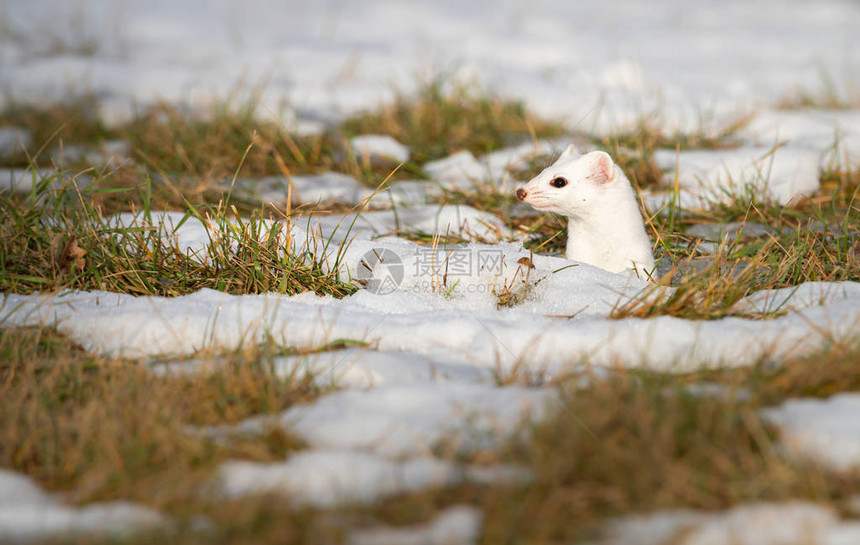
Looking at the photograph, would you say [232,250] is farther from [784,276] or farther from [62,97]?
[62,97]

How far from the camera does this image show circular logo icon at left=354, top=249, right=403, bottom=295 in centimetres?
296

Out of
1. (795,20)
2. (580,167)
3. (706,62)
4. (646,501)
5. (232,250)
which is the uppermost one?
(795,20)

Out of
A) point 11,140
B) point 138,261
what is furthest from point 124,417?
point 11,140

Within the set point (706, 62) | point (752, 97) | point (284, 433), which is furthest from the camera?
point (706, 62)

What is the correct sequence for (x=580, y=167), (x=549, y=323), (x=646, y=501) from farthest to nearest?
(x=580, y=167) → (x=549, y=323) → (x=646, y=501)

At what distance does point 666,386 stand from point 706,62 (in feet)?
28.9

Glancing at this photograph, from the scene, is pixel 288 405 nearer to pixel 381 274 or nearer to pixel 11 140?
pixel 381 274

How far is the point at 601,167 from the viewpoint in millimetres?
3141

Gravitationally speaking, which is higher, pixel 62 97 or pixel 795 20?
pixel 795 20

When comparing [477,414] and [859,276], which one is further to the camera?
[859,276]

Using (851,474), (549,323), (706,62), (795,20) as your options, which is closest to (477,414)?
(549,323)

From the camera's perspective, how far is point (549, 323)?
7.73 ft

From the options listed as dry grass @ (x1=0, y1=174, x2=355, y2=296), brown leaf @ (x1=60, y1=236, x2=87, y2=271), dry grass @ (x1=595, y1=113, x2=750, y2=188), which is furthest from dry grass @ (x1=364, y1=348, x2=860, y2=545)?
dry grass @ (x1=595, y1=113, x2=750, y2=188)

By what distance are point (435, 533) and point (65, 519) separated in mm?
794
